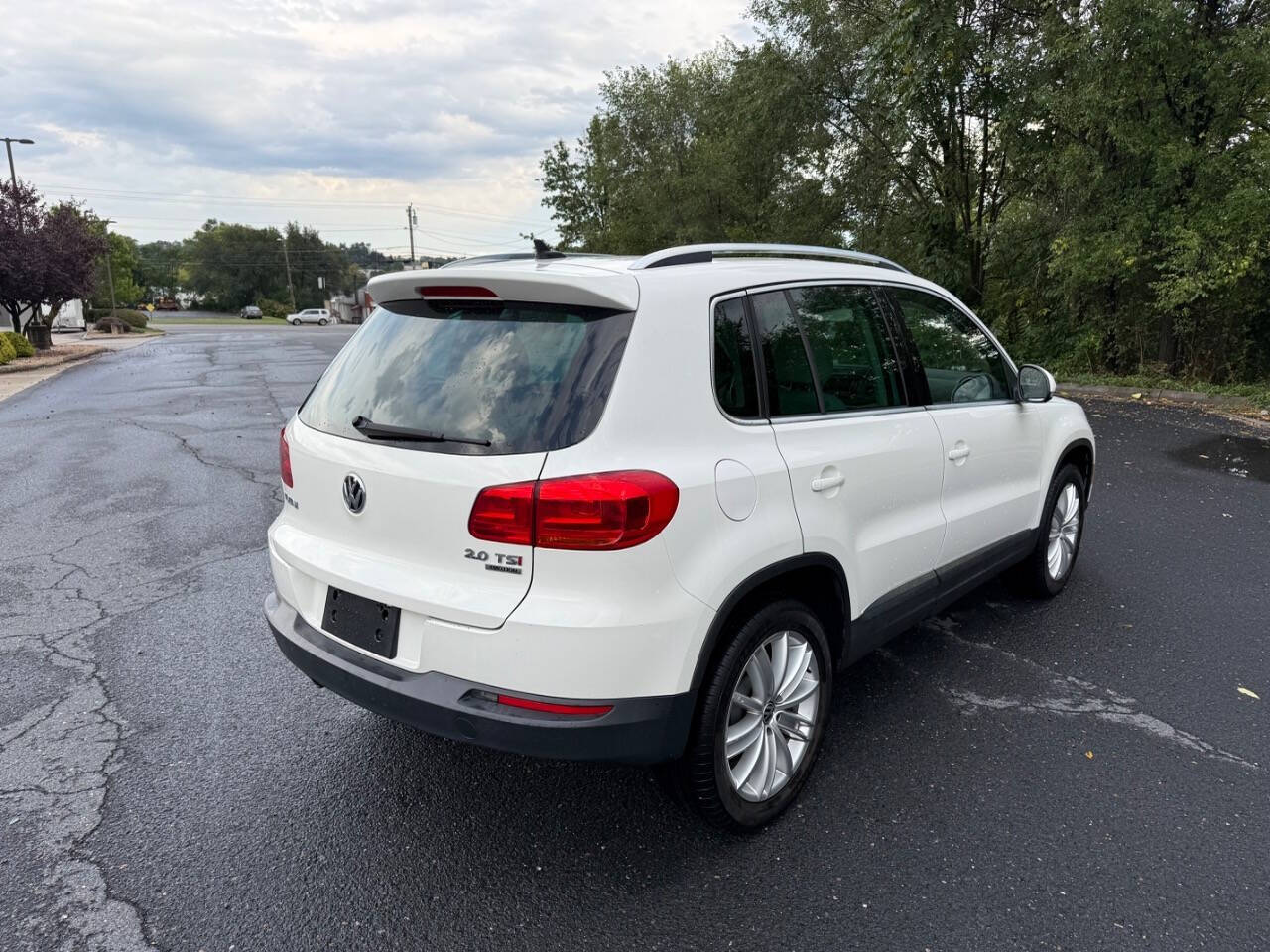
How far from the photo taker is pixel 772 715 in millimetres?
2691

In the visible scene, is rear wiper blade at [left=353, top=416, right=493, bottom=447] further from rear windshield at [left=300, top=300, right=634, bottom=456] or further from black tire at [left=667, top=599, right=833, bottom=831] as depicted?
black tire at [left=667, top=599, right=833, bottom=831]

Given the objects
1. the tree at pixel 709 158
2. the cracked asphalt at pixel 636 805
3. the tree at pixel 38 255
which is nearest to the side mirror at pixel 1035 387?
the cracked asphalt at pixel 636 805

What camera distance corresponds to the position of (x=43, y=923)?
2.27 metres

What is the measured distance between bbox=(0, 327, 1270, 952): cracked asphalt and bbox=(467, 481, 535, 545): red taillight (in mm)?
1066

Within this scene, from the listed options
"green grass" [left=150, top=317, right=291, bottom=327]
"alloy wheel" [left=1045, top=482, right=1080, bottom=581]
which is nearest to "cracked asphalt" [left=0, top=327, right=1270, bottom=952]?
"alloy wheel" [left=1045, top=482, right=1080, bottom=581]

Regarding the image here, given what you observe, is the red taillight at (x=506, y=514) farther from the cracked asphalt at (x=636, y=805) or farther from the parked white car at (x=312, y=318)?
the parked white car at (x=312, y=318)

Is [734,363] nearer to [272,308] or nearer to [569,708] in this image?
[569,708]

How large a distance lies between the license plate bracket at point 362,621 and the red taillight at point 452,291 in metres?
0.98

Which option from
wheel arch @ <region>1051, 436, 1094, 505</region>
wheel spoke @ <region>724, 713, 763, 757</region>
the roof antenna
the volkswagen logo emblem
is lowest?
wheel spoke @ <region>724, 713, 763, 757</region>

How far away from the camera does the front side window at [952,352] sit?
3588 mm

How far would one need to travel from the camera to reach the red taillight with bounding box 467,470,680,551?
2.16 meters

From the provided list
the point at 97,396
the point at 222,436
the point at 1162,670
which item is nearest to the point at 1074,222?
the point at 1162,670

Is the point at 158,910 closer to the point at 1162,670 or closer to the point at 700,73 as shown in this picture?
the point at 1162,670

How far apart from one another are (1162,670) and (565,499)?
316cm
